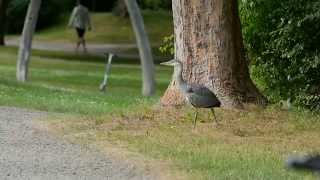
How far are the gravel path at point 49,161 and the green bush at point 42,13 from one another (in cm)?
4071

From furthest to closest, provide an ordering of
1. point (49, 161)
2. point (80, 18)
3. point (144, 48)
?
point (80, 18)
point (144, 48)
point (49, 161)

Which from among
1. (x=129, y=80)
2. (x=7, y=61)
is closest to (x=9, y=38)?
(x=7, y=61)

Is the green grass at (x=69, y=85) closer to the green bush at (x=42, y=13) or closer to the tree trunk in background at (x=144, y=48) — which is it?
the tree trunk in background at (x=144, y=48)

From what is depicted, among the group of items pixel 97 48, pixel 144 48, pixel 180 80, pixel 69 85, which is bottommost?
pixel 97 48

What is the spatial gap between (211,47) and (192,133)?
2494 millimetres

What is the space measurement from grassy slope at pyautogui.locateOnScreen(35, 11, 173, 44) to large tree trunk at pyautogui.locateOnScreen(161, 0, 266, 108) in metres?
32.5

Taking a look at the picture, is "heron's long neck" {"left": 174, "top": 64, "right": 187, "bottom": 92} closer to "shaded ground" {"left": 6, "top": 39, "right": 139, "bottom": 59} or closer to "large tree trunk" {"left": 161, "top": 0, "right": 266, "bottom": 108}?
"large tree trunk" {"left": 161, "top": 0, "right": 266, "bottom": 108}

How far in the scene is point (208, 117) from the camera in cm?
1255

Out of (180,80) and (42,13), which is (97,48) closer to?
(42,13)

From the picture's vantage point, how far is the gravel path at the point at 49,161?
8.44 metres

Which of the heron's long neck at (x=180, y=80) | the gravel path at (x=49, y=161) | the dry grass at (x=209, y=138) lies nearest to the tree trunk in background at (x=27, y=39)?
the dry grass at (x=209, y=138)

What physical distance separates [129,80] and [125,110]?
480 inches

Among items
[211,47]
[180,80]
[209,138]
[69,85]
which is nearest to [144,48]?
[69,85]

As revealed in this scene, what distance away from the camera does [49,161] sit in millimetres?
9234
